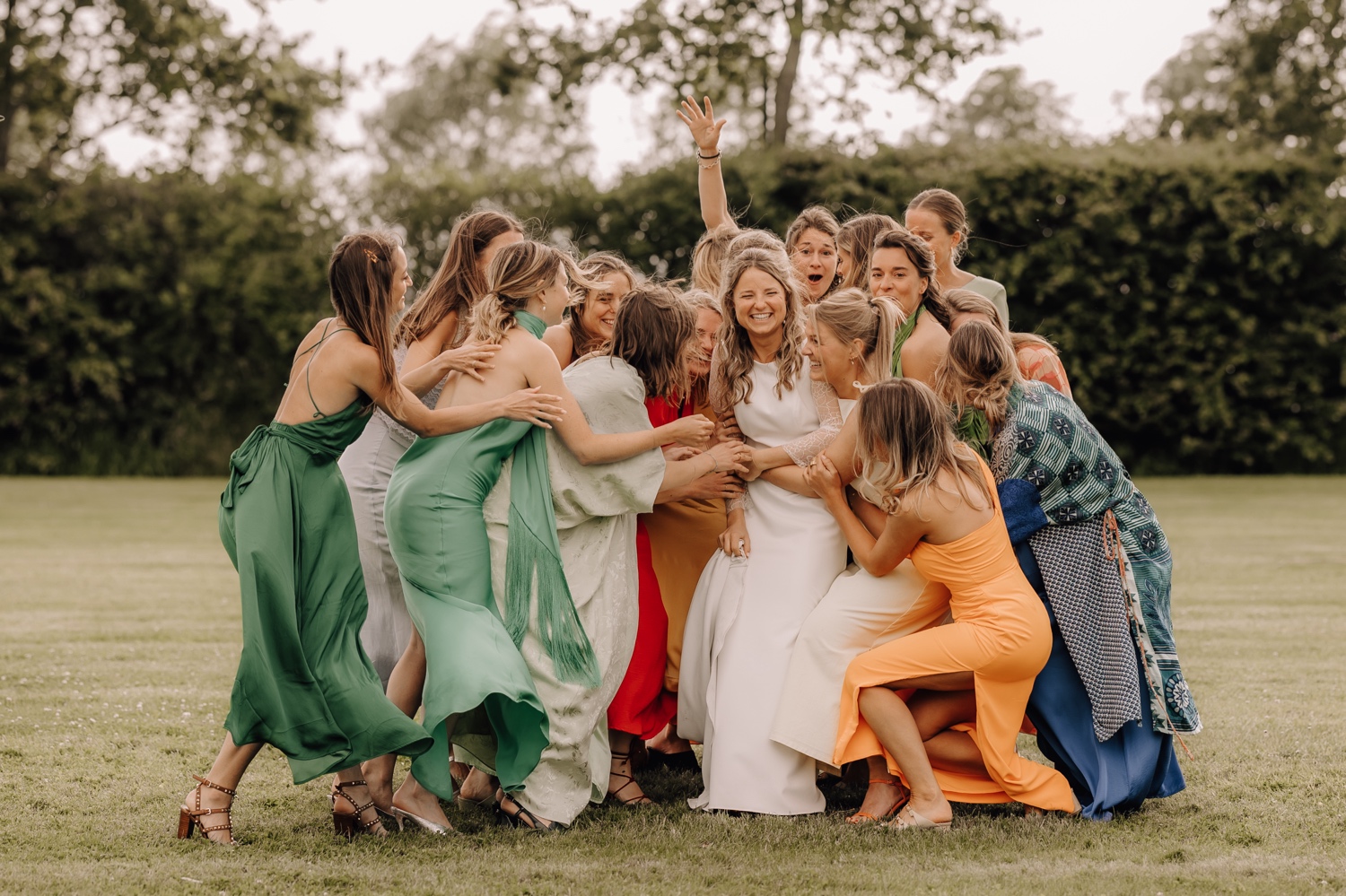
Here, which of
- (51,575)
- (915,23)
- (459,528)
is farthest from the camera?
(915,23)

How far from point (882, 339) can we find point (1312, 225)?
17351mm

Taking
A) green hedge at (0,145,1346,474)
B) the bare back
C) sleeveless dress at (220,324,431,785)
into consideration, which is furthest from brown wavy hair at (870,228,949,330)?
green hedge at (0,145,1346,474)

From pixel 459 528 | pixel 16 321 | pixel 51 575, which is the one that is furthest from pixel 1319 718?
pixel 16 321

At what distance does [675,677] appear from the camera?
516cm

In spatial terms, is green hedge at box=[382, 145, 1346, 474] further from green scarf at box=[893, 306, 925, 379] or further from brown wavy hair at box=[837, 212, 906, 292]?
green scarf at box=[893, 306, 925, 379]

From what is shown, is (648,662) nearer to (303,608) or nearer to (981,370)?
(303,608)

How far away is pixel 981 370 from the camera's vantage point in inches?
184

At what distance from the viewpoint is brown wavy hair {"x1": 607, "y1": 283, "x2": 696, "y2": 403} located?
4859 mm

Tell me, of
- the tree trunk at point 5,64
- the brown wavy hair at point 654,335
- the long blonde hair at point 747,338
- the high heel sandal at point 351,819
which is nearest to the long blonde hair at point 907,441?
the long blonde hair at point 747,338

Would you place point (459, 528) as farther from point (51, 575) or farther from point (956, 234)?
point (51, 575)

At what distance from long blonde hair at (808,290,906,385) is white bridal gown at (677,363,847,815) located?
0.22 meters

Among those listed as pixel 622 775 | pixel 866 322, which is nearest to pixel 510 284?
pixel 866 322

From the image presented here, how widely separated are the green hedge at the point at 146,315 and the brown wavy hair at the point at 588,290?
1637cm

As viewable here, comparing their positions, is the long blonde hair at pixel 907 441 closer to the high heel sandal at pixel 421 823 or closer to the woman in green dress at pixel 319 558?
the woman in green dress at pixel 319 558
